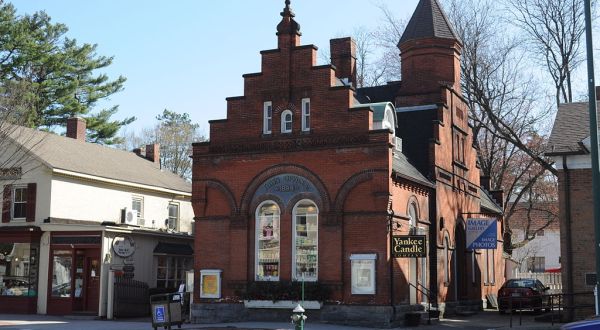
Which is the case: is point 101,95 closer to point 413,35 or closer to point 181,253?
point 181,253

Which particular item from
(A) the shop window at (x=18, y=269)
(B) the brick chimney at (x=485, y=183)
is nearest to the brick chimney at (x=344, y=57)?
(B) the brick chimney at (x=485, y=183)

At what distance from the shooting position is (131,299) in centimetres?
2955

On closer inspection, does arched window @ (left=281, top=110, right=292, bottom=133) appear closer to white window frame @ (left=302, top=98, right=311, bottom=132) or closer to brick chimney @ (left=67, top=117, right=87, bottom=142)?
white window frame @ (left=302, top=98, right=311, bottom=132)

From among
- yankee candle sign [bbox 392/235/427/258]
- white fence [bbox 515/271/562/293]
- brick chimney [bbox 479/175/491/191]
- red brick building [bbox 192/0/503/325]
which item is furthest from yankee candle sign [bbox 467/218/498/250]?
white fence [bbox 515/271/562/293]

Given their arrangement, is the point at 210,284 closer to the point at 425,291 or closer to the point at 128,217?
the point at 425,291

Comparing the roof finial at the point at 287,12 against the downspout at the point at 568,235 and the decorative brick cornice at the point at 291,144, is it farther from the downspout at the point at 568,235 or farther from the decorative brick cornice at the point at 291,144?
the downspout at the point at 568,235

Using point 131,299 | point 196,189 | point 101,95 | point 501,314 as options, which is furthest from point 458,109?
point 101,95

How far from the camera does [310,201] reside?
82.7 ft

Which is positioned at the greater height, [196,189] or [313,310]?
[196,189]

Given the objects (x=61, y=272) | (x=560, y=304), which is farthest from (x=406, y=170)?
(x=61, y=272)

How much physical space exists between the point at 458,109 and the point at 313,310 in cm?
1357

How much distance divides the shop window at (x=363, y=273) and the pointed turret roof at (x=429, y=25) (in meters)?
13.2

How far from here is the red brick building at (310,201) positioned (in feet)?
79.1

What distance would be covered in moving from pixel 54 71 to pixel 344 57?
2536 cm
